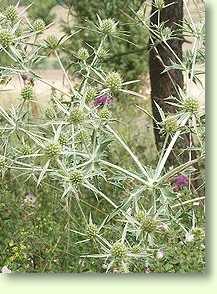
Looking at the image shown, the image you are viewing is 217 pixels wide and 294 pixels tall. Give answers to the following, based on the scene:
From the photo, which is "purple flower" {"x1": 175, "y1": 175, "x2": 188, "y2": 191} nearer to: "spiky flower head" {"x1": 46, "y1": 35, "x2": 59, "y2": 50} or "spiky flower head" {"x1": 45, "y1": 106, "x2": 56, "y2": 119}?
"spiky flower head" {"x1": 45, "y1": 106, "x2": 56, "y2": 119}

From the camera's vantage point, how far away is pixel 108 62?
305 cm

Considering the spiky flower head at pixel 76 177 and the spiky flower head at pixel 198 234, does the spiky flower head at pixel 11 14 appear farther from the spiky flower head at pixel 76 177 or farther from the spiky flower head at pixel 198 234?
the spiky flower head at pixel 198 234

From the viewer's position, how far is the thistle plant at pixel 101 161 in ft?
8.04

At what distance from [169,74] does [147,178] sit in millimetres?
485

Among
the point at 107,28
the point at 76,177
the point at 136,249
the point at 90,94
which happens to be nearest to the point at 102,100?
the point at 90,94

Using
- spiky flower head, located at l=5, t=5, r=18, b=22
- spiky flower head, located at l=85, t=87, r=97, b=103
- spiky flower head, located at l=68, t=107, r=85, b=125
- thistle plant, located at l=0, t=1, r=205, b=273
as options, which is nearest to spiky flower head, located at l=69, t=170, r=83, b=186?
thistle plant, located at l=0, t=1, r=205, b=273

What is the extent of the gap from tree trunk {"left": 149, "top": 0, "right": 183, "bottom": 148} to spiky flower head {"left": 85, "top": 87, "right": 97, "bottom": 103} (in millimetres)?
235

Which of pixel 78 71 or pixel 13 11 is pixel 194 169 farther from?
pixel 13 11

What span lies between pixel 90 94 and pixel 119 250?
413 mm

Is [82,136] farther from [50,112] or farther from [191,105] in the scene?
[191,105]

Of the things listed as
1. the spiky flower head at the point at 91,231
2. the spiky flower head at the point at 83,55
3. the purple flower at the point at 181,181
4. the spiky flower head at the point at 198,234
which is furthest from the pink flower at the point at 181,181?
the spiky flower head at the point at 83,55

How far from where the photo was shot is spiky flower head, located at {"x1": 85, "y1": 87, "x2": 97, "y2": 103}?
2560 millimetres

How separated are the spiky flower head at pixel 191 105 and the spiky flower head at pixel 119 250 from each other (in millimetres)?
373

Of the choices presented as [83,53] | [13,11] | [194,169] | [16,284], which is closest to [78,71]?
[83,53]
